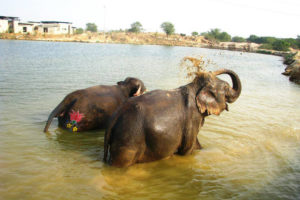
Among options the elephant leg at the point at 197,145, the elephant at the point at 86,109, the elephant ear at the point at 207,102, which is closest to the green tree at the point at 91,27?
the elephant at the point at 86,109

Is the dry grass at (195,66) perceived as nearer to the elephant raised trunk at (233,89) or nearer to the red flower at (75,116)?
the elephant raised trunk at (233,89)

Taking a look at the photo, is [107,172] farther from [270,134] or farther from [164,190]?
[270,134]

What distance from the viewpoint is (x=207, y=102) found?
17.1ft

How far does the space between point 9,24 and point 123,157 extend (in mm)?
82320

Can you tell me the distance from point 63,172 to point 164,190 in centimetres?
176

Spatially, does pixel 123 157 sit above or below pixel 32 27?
below

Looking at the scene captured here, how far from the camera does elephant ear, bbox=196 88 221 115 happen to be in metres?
5.15

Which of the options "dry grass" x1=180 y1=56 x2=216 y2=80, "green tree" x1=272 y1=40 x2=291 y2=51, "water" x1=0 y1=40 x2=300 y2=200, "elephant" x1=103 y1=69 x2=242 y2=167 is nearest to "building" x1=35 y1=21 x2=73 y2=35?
"green tree" x1=272 y1=40 x2=291 y2=51

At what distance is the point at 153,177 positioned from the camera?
4734 mm

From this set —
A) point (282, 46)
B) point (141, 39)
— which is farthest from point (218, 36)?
point (282, 46)

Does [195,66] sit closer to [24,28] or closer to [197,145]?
[197,145]

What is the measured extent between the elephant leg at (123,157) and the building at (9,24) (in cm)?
7735

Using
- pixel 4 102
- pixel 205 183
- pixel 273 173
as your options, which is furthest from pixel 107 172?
pixel 4 102

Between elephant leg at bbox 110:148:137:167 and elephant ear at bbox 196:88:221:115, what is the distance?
1.51 metres
